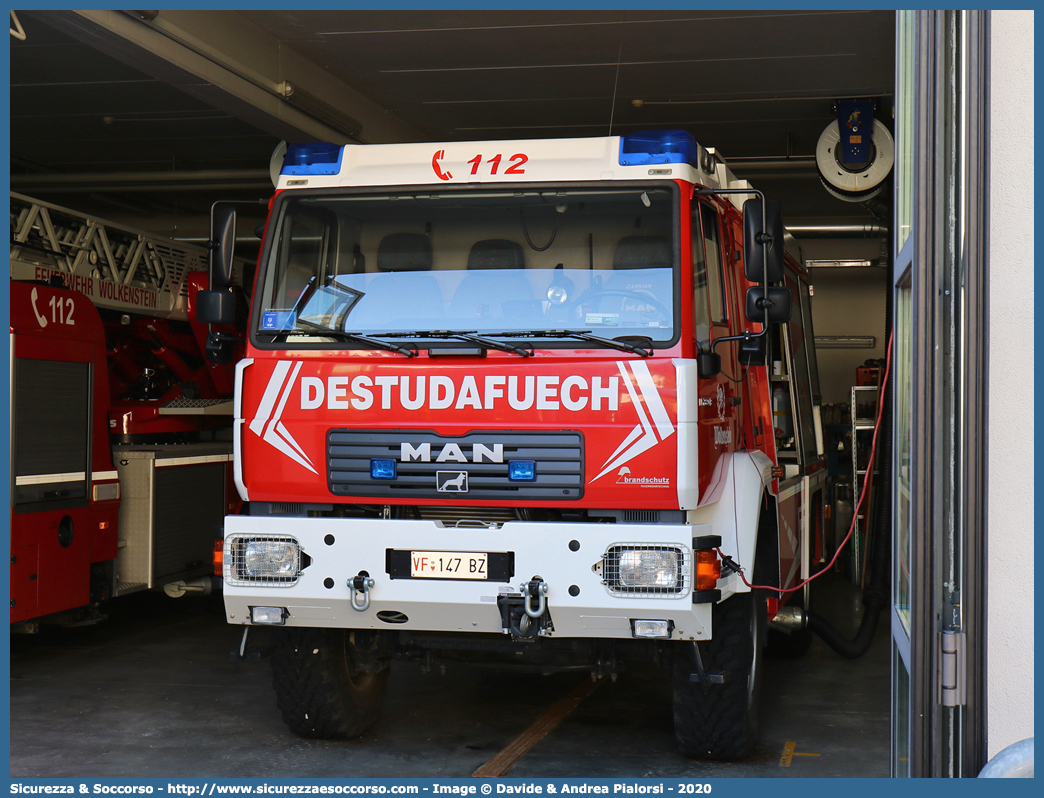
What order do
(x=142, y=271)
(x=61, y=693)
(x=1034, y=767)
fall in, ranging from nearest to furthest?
1. (x=1034, y=767)
2. (x=61, y=693)
3. (x=142, y=271)

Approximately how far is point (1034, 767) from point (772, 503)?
307cm

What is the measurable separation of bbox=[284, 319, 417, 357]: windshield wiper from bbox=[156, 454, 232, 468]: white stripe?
3.61m

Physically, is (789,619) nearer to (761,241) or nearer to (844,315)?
(761,241)

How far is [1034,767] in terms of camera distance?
2.45 m

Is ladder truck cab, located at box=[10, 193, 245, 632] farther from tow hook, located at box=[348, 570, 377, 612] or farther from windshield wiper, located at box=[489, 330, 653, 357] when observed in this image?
windshield wiper, located at box=[489, 330, 653, 357]

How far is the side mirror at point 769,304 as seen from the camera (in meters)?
4.64

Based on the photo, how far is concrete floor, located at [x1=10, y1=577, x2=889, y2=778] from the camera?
5.15 m

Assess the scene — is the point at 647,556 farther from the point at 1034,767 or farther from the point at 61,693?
the point at 61,693

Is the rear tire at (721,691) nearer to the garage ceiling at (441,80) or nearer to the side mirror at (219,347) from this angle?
the side mirror at (219,347)

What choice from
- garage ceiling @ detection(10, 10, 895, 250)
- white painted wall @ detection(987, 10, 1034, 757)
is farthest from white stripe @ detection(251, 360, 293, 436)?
white painted wall @ detection(987, 10, 1034, 757)

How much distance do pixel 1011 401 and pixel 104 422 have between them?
642cm

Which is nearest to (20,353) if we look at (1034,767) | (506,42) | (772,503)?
(506,42)

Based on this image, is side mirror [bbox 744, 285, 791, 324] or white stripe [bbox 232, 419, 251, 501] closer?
side mirror [bbox 744, 285, 791, 324]

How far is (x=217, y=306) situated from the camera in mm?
4973
